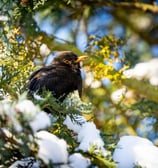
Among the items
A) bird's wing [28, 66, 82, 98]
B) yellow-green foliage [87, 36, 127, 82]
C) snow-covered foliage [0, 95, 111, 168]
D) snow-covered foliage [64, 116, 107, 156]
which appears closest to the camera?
snow-covered foliage [0, 95, 111, 168]

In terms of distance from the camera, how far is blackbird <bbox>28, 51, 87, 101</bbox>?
3110 mm

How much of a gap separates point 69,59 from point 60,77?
0.50 metres

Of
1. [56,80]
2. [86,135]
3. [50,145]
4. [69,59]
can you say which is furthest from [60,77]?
[50,145]

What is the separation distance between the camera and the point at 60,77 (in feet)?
11.0

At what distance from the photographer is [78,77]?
3592 mm

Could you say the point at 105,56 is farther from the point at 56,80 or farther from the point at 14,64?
the point at 14,64

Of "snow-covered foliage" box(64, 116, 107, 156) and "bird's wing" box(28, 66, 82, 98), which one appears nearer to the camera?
"snow-covered foliage" box(64, 116, 107, 156)

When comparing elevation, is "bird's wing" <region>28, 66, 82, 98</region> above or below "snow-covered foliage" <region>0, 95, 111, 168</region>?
below

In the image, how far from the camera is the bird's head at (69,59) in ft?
12.4

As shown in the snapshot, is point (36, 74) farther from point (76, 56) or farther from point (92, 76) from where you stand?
point (92, 76)

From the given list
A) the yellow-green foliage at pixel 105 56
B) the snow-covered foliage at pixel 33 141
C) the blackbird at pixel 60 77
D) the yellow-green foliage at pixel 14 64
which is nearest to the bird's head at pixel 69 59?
the blackbird at pixel 60 77

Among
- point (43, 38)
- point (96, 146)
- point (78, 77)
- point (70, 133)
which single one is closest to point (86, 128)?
point (70, 133)

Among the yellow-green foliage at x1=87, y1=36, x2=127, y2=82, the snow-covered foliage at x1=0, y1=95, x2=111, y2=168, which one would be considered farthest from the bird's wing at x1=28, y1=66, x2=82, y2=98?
the snow-covered foliage at x1=0, y1=95, x2=111, y2=168

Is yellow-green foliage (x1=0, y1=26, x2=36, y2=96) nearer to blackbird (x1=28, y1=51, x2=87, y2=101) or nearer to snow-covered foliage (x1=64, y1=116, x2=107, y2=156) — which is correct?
blackbird (x1=28, y1=51, x2=87, y2=101)
